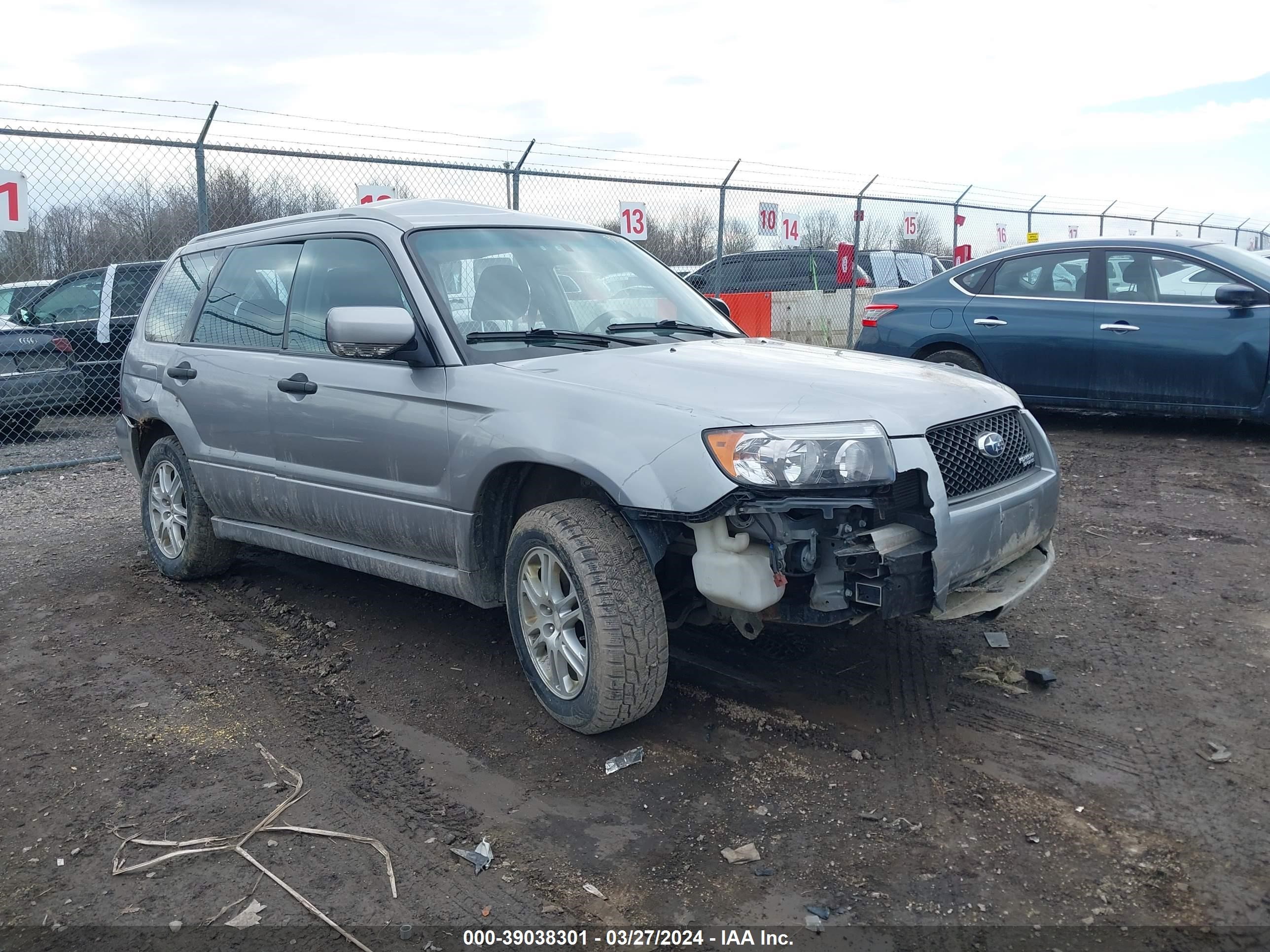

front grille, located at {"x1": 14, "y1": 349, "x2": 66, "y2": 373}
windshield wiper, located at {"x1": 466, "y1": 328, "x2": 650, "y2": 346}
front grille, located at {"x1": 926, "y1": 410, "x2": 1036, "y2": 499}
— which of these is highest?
windshield wiper, located at {"x1": 466, "y1": 328, "x2": 650, "y2": 346}

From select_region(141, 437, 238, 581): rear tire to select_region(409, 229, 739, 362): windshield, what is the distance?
2.00 m

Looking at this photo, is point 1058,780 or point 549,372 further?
point 549,372

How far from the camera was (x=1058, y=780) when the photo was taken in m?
3.29

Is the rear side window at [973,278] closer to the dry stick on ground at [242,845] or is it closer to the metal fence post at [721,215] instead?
the metal fence post at [721,215]

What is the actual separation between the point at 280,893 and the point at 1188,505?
5827 mm

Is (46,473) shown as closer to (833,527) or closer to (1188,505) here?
(833,527)

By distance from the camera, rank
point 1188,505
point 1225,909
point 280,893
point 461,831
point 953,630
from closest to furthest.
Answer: point 1225,909, point 280,893, point 461,831, point 953,630, point 1188,505

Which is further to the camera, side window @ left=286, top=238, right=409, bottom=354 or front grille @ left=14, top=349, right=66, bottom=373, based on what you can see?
front grille @ left=14, top=349, right=66, bottom=373

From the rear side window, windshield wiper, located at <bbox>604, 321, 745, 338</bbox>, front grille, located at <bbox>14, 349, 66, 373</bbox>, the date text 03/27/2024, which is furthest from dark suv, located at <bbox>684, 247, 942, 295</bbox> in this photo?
the date text 03/27/2024

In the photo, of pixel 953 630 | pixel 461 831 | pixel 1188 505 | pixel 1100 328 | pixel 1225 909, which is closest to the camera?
pixel 1225 909

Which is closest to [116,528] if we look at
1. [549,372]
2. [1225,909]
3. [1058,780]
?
[549,372]

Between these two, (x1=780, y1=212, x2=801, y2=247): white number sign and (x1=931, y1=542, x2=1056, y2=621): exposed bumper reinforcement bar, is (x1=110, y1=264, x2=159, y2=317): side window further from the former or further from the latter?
(x1=931, y1=542, x2=1056, y2=621): exposed bumper reinforcement bar

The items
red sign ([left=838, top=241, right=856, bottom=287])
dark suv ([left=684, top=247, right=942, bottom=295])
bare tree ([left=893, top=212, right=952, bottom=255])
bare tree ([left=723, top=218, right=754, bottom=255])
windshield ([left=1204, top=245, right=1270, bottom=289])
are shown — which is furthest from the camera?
bare tree ([left=893, top=212, right=952, bottom=255])

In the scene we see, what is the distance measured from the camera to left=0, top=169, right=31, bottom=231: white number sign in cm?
754
